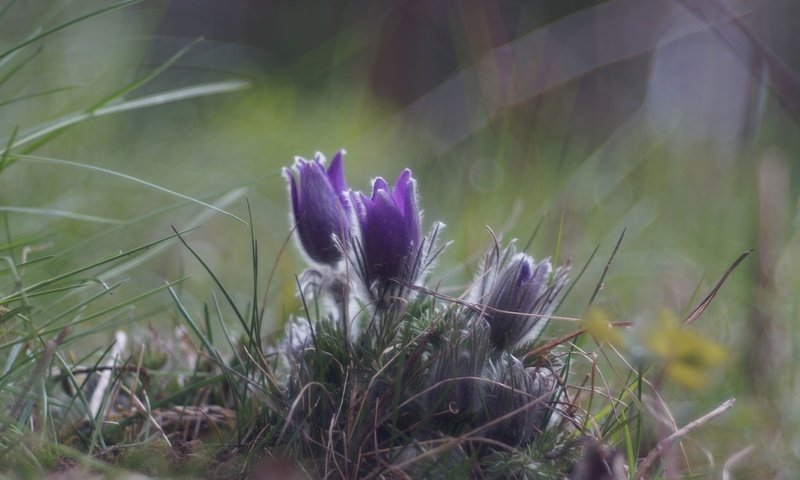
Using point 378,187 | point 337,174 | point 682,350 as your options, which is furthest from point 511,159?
point 682,350

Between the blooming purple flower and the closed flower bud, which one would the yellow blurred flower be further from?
the blooming purple flower

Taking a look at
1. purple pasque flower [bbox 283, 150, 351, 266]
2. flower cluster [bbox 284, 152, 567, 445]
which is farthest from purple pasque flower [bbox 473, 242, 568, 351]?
purple pasque flower [bbox 283, 150, 351, 266]

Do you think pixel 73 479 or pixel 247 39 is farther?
pixel 247 39

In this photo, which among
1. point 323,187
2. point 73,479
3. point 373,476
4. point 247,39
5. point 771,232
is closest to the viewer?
point 73,479

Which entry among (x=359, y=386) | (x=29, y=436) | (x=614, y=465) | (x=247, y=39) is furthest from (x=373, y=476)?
(x=247, y=39)

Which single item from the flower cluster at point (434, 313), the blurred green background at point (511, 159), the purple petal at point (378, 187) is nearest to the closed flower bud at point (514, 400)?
the flower cluster at point (434, 313)

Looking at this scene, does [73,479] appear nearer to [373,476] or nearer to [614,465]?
[373,476]

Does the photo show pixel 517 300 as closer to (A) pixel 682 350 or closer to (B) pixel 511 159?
(A) pixel 682 350
